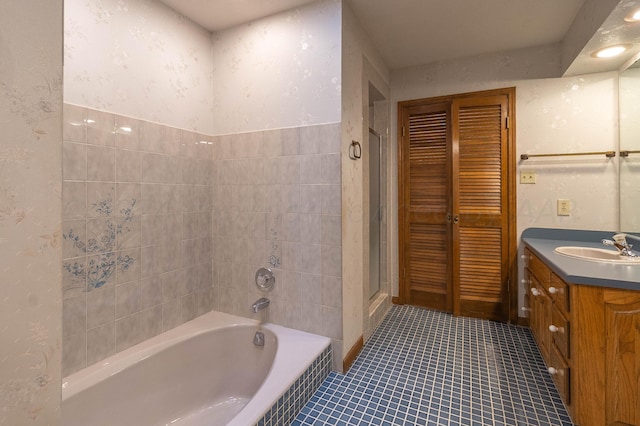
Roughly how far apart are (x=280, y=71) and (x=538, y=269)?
7.03 feet

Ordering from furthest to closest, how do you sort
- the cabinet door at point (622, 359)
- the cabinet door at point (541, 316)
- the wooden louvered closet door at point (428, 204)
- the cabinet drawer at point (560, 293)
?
the wooden louvered closet door at point (428, 204) → the cabinet door at point (541, 316) → the cabinet drawer at point (560, 293) → the cabinet door at point (622, 359)

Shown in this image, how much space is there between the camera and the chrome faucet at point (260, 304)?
191cm

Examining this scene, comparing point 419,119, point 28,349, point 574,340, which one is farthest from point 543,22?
point 28,349

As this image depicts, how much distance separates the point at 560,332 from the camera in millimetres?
1509

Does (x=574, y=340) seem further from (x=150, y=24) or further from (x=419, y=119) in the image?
(x=150, y=24)

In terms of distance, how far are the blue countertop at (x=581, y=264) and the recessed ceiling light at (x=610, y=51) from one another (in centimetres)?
123

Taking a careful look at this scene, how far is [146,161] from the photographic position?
174 cm

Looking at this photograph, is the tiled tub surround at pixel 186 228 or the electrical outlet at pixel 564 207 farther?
the electrical outlet at pixel 564 207

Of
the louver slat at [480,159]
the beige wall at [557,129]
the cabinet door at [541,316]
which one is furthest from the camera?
the louver slat at [480,159]

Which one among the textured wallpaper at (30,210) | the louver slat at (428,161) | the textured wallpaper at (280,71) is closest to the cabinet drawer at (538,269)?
the louver slat at (428,161)

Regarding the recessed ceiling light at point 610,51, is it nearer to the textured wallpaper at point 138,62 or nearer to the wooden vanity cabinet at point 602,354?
the wooden vanity cabinet at point 602,354

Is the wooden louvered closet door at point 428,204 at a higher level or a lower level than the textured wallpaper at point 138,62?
lower

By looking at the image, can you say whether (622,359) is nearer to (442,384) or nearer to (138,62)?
(442,384)

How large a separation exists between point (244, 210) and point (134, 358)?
1.05 meters
